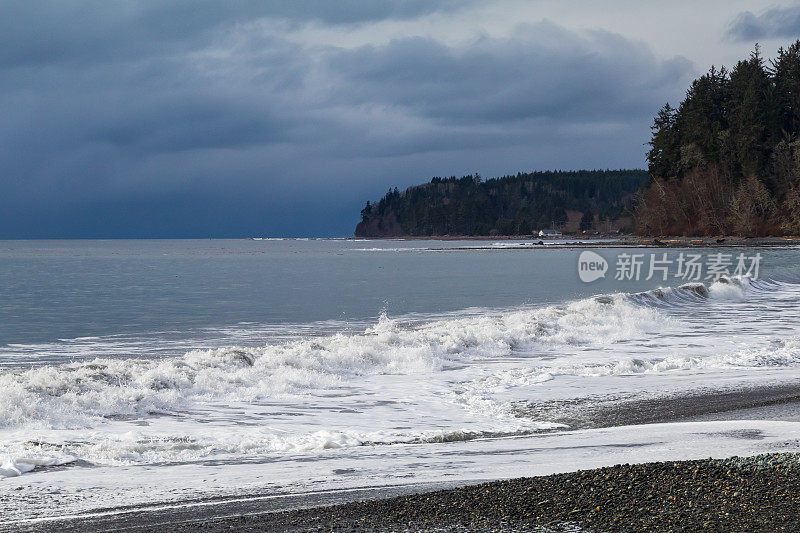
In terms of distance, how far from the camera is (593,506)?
6.22 m

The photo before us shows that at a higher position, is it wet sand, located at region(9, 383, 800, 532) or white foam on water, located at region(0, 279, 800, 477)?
wet sand, located at region(9, 383, 800, 532)

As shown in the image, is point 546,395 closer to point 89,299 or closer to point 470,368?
point 470,368

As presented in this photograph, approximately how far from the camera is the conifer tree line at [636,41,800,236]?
4208 inches

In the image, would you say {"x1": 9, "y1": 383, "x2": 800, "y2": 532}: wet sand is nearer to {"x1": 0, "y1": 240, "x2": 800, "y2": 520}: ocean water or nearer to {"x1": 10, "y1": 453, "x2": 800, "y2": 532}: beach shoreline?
{"x1": 10, "y1": 453, "x2": 800, "y2": 532}: beach shoreline

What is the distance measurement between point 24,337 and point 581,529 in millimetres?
22003

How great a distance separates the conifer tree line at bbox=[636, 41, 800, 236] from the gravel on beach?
10436 cm

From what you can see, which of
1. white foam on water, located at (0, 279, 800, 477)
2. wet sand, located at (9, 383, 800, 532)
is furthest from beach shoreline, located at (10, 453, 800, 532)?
white foam on water, located at (0, 279, 800, 477)

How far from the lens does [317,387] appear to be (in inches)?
555

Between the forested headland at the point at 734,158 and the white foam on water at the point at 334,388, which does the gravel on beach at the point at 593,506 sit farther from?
the forested headland at the point at 734,158

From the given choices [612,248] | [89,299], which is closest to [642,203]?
[612,248]

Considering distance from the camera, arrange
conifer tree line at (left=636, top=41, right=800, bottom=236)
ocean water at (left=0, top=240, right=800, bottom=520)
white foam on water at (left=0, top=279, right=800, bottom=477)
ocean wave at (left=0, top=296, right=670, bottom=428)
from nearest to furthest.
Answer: ocean water at (left=0, top=240, right=800, bottom=520) → white foam on water at (left=0, top=279, right=800, bottom=477) → ocean wave at (left=0, top=296, right=670, bottom=428) → conifer tree line at (left=636, top=41, right=800, bottom=236)

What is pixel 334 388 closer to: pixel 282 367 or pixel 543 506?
pixel 282 367

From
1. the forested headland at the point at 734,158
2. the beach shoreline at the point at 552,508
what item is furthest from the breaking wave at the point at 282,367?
the forested headland at the point at 734,158

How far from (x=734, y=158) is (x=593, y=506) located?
11875 centimetres
